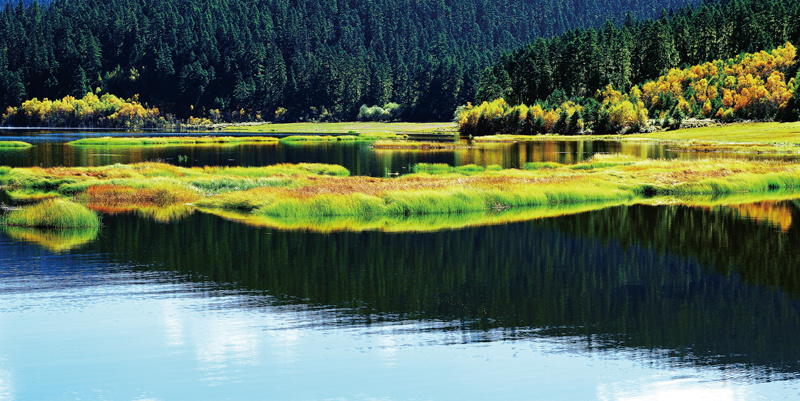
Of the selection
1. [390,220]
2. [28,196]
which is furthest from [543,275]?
[28,196]

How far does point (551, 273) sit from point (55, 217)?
94.5 feet

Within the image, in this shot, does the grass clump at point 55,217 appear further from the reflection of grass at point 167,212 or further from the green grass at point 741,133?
the green grass at point 741,133

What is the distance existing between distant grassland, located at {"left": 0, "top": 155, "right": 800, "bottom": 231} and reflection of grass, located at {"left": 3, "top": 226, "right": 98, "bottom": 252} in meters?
7.27

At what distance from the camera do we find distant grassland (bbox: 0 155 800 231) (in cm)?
5475

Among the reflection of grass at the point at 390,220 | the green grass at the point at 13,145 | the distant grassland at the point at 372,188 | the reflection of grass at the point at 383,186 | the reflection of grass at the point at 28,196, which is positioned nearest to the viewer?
the reflection of grass at the point at 390,220

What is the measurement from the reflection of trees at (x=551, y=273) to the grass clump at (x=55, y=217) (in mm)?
1495

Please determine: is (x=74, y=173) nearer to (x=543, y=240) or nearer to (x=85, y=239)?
(x=85, y=239)

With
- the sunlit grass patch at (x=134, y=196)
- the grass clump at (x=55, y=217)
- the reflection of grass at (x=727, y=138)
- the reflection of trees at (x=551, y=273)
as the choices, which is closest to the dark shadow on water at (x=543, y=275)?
the reflection of trees at (x=551, y=273)

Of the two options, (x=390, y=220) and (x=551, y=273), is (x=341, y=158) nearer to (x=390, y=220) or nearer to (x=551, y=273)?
(x=390, y=220)

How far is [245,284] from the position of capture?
3319 centimetres

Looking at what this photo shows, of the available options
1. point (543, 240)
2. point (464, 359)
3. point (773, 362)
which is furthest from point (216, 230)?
point (773, 362)

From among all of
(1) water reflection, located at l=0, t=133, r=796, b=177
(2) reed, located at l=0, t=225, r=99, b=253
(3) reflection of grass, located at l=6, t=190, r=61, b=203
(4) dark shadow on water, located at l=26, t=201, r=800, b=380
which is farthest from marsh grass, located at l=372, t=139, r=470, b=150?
(2) reed, located at l=0, t=225, r=99, b=253

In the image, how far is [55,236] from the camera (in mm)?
44656

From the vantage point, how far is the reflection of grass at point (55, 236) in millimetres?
41812
